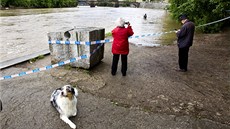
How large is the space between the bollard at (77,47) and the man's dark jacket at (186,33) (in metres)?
2.31

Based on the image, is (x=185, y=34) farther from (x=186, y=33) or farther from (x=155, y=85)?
(x=155, y=85)

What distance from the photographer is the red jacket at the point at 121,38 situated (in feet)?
18.2

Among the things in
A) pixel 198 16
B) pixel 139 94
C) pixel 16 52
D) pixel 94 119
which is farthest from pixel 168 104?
pixel 198 16

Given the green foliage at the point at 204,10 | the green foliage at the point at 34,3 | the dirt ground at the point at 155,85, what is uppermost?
the green foliage at the point at 34,3

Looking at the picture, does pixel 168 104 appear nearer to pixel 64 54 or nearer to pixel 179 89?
pixel 179 89

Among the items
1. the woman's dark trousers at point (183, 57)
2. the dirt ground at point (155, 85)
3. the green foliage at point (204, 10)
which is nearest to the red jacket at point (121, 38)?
the dirt ground at point (155, 85)

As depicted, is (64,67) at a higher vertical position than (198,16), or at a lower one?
lower

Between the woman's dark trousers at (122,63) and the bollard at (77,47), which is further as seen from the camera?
the bollard at (77,47)

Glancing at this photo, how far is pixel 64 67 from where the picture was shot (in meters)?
6.55

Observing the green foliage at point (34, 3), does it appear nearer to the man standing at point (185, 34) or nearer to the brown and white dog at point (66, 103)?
the man standing at point (185, 34)

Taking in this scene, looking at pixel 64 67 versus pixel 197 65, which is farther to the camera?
pixel 197 65

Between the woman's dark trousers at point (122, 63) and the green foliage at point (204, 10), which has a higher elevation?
the green foliage at point (204, 10)

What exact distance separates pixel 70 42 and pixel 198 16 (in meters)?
10.3

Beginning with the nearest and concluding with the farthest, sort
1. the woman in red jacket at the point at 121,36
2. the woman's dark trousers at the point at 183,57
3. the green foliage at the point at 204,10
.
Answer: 1. the woman in red jacket at the point at 121,36
2. the woman's dark trousers at the point at 183,57
3. the green foliage at the point at 204,10
